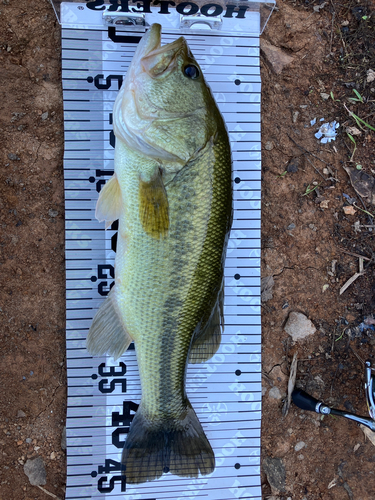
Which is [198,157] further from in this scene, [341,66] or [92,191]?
[341,66]

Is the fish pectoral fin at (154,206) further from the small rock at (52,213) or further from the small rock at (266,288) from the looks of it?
the small rock at (266,288)

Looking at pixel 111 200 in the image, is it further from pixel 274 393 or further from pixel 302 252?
pixel 274 393

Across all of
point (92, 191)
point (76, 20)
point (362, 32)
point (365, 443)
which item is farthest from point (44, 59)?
point (365, 443)

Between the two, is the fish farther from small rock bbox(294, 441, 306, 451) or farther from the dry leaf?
the dry leaf

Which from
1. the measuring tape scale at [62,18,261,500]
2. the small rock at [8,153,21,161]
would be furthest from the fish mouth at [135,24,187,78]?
the small rock at [8,153,21,161]

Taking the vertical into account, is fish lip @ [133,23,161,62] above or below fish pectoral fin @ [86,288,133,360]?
above

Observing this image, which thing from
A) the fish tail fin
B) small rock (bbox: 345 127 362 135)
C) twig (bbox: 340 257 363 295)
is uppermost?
small rock (bbox: 345 127 362 135)

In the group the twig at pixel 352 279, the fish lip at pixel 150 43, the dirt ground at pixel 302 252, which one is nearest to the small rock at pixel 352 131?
the dirt ground at pixel 302 252
